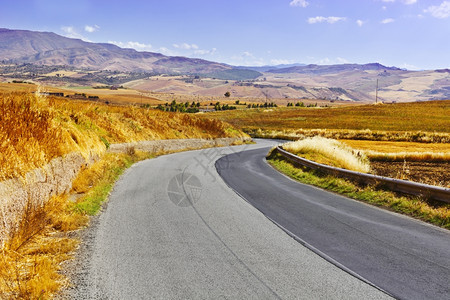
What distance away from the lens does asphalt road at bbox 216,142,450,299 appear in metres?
5.79

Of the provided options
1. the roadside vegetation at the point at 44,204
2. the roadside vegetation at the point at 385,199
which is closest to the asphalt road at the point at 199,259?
the roadside vegetation at the point at 44,204

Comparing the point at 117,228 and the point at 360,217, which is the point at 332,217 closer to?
the point at 360,217

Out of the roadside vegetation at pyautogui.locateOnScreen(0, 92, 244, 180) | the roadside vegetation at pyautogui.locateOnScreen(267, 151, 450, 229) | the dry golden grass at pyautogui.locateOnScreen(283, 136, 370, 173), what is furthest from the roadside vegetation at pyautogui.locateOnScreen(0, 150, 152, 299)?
the dry golden grass at pyautogui.locateOnScreen(283, 136, 370, 173)

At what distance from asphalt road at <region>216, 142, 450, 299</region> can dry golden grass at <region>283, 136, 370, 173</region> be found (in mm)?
8792

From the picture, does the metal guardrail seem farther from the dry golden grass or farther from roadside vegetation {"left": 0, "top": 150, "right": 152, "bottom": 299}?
roadside vegetation {"left": 0, "top": 150, "right": 152, "bottom": 299}

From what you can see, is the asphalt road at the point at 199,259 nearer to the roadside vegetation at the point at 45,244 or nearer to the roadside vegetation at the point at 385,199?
the roadside vegetation at the point at 45,244

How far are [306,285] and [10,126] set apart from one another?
717 cm

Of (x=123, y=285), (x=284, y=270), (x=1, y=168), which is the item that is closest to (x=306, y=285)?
(x=284, y=270)

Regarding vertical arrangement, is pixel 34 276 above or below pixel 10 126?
below

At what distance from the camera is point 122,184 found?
1461cm

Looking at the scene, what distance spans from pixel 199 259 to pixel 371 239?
363 cm

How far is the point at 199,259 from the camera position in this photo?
6.63 metres

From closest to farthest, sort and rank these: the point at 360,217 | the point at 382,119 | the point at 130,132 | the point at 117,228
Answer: the point at 117,228 → the point at 360,217 → the point at 130,132 → the point at 382,119

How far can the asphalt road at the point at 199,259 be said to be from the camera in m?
5.40
